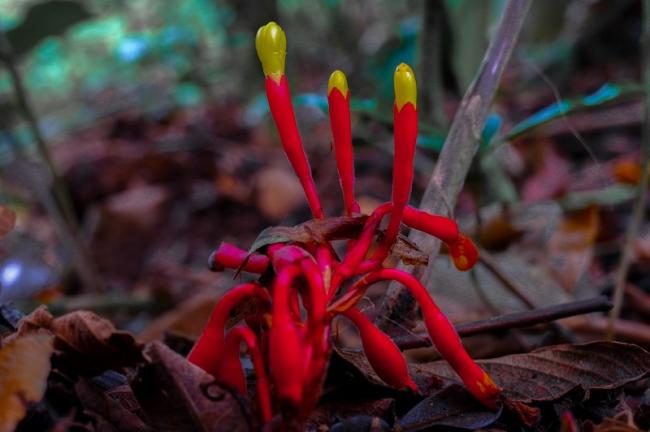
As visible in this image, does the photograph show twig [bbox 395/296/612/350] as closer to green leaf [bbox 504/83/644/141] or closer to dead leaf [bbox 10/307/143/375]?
dead leaf [bbox 10/307/143/375]

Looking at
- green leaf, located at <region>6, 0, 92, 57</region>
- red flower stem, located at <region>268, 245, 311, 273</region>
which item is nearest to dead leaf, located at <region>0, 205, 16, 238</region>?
red flower stem, located at <region>268, 245, 311, 273</region>

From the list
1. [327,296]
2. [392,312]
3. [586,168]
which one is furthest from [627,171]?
[327,296]

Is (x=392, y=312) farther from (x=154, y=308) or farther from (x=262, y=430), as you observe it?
(x=154, y=308)

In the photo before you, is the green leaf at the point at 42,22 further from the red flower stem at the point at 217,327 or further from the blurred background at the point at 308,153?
the red flower stem at the point at 217,327

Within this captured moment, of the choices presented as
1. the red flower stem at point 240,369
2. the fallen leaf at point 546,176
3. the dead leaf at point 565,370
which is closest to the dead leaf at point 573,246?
the fallen leaf at point 546,176

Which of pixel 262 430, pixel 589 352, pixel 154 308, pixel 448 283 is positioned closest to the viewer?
pixel 262 430

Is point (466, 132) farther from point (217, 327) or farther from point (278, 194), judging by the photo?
point (278, 194)
